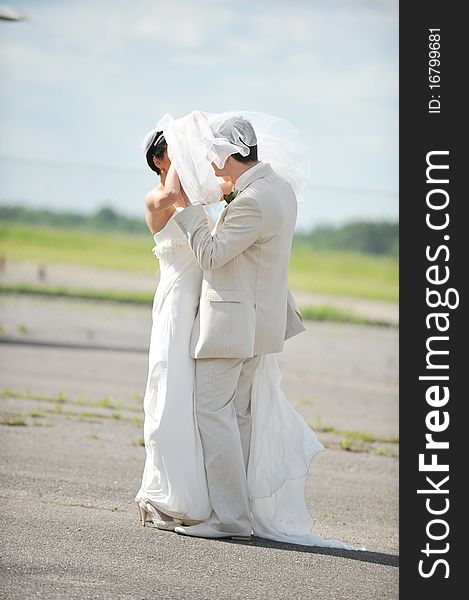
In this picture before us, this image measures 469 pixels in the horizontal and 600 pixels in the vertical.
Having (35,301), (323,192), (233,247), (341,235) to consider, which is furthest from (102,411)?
(341,235)

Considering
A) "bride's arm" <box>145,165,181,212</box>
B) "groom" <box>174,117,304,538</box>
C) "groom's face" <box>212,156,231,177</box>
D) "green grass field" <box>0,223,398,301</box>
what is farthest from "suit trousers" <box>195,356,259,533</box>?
"green grass field" <box>0,223,398,301</box>

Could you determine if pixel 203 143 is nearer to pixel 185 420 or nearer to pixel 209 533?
pixel 185 420

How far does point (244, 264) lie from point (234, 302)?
0.18m

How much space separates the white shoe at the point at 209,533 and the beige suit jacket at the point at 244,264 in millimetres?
764

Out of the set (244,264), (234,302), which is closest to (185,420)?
(234,302)

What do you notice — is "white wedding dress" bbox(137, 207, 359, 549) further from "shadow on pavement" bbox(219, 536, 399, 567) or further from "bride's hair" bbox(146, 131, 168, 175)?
"bride's hair" bbox(146, 131, 168, 175)

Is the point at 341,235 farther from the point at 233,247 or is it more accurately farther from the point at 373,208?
the point at 233,247

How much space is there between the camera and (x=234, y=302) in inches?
199

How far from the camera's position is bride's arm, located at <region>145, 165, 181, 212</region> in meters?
5.14

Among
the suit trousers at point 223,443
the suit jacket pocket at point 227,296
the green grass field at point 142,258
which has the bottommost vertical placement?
the suit trousers at point 223,443

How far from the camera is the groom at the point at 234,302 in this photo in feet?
16.4

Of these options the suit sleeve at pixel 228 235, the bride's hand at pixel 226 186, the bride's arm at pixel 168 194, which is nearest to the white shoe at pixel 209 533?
the suit sleeve at pixel 228 235

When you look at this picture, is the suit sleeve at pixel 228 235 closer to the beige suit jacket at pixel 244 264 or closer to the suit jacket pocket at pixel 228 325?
the beige suit jacket at pixel 244 264

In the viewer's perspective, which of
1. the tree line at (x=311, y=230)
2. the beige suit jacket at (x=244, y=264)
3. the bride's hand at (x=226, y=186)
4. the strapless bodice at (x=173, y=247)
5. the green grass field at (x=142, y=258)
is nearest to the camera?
the beige suit jacket at (x=244, y=264)
